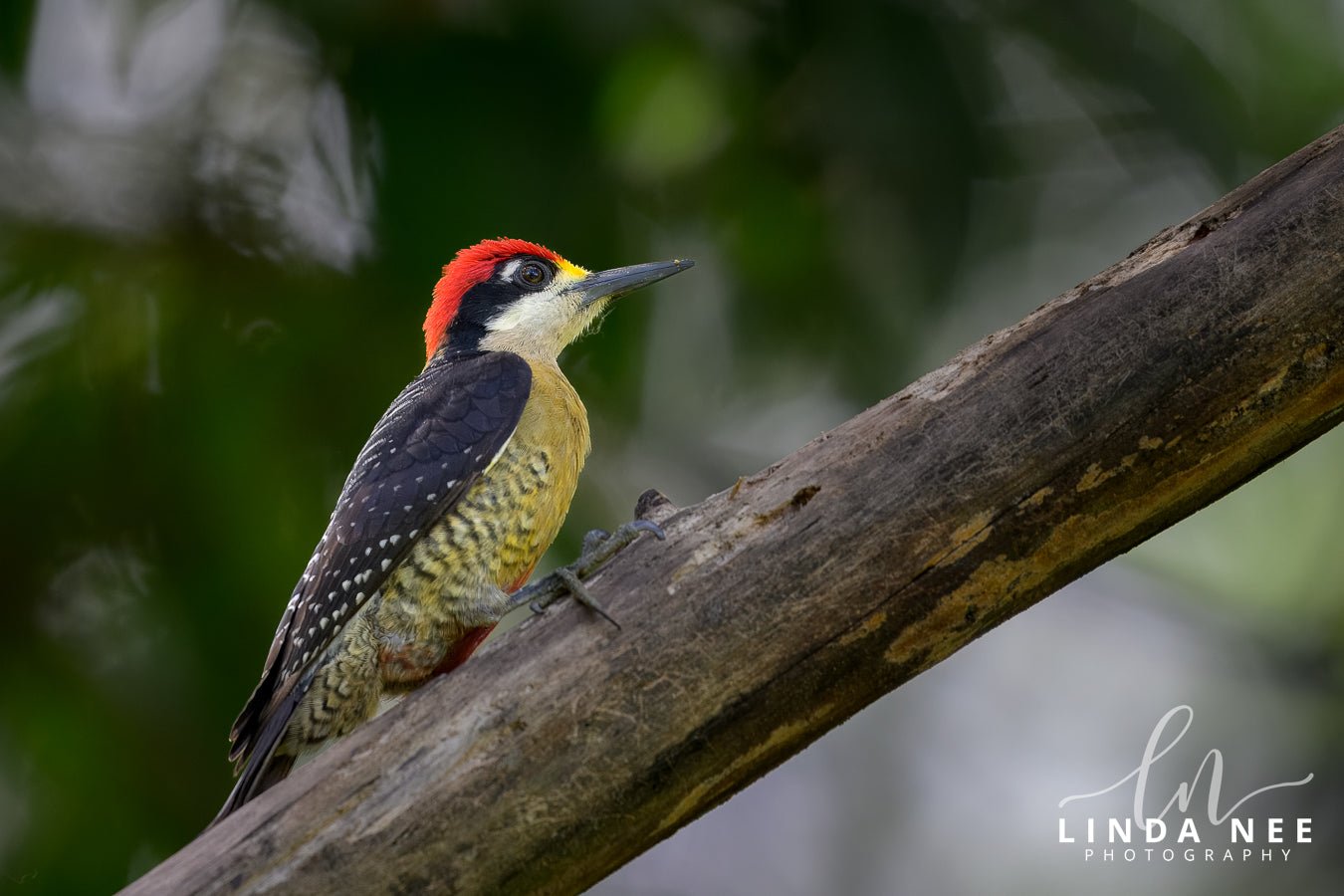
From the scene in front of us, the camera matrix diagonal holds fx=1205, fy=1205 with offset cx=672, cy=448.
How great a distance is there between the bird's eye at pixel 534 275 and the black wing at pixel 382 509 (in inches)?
29.5

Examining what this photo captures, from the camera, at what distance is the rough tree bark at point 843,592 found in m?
2.55

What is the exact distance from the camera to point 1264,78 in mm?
5371

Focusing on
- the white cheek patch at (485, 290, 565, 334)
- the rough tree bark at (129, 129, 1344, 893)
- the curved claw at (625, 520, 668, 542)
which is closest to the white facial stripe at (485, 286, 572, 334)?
the white cheek patch at (485, 290, 565, 334)

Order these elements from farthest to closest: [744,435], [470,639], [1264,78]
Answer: [744,435] → [1264,78] → [470,639]

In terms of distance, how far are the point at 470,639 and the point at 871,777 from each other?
3646 millimetres

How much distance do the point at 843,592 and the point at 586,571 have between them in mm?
689

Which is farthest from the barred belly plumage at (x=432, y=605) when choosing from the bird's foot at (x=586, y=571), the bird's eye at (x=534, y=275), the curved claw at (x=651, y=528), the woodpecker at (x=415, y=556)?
the bird's eye at (x=534, y=275)

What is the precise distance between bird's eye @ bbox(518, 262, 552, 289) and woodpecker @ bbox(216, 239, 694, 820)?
2.28 ft

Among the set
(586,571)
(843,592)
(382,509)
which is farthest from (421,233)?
(843,592)

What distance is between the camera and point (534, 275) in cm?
470

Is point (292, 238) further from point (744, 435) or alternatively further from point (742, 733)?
point (742, 733)

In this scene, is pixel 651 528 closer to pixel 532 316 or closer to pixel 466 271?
pixel 532 316

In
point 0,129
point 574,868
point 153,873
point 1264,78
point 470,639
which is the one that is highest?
point 1264,78

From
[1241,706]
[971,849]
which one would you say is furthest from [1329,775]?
[971,849]
